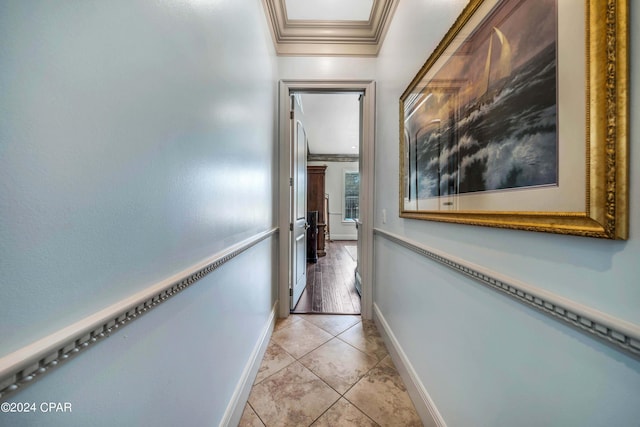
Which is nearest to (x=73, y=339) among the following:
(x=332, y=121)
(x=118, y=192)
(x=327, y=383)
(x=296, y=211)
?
(x=118, y=192)

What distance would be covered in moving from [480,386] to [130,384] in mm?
1009

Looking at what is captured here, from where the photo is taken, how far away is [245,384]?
124 cm

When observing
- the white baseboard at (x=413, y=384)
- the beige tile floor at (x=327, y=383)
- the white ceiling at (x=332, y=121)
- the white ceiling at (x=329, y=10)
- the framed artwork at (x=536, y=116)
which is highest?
the white ceiling at (x=332, y=121)

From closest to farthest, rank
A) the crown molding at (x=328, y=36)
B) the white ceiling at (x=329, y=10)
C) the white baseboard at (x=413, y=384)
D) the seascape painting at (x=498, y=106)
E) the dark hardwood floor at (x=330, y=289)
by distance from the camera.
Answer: the seascape painting at (x=498, y=106) < the white baseboard at (x=413, y=384) < the white ceiling at (x=329, y=10) < the crown molding at (x=328, y=36) < the dark hardwood floor at (x=330, y=289)

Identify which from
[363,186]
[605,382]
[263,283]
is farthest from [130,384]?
[363,186]

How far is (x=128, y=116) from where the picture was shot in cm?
51

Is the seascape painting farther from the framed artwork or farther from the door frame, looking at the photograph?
the door frame

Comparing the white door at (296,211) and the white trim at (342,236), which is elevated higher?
the white door at (296,211)

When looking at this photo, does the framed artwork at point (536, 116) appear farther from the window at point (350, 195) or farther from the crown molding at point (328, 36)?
the window at point (350, 195)

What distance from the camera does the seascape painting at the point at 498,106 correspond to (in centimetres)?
55

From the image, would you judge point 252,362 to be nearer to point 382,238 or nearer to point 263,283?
point 263,283

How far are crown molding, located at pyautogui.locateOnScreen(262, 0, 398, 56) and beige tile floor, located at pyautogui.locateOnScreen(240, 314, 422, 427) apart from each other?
8.00ft

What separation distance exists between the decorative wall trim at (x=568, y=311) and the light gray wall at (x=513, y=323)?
0.02 m

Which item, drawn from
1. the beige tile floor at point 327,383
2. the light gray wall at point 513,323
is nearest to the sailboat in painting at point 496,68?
the light gray wall at point 513,323
